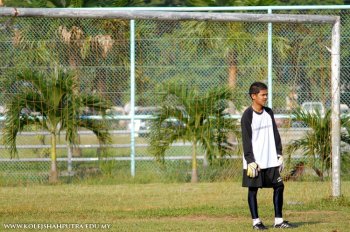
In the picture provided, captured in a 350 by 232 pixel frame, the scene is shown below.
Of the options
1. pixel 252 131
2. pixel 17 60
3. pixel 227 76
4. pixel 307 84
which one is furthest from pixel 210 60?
pixel 252 131

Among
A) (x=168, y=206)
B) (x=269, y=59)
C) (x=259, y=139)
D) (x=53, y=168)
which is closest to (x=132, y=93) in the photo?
(x=53, y=168)

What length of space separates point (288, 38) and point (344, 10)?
1518 mm

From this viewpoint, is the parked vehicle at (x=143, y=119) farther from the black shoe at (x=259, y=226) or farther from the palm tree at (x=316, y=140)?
the black shoe at (x=259, y=226)

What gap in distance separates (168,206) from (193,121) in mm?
3267

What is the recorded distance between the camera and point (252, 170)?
10977 mm

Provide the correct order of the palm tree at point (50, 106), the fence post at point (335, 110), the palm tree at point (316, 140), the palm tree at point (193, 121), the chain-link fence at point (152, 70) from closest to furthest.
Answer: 1. the fence post at point (335, 110)
2. the palm tree at point (316, 140)
3. the palm tree at point (50, 106)
4. the chain-link fence at point (152, 70)
5. the palm tree at point (193, 121)

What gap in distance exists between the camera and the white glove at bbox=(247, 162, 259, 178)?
11.0 meters

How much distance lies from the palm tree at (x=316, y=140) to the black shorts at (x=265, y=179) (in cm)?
455

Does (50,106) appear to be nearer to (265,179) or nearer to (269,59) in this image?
(269,59)

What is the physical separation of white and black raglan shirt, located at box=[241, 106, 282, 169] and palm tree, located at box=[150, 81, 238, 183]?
5.67 m

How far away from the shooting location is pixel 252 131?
1113 cm

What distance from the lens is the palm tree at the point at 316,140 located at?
51.9 ft

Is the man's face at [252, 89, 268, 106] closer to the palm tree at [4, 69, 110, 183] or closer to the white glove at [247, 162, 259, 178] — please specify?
the white glove at [247, 162, 259, 178]

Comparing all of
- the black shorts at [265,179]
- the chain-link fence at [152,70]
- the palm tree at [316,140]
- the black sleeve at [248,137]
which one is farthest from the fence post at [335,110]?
the black sleeve at [248,137]
